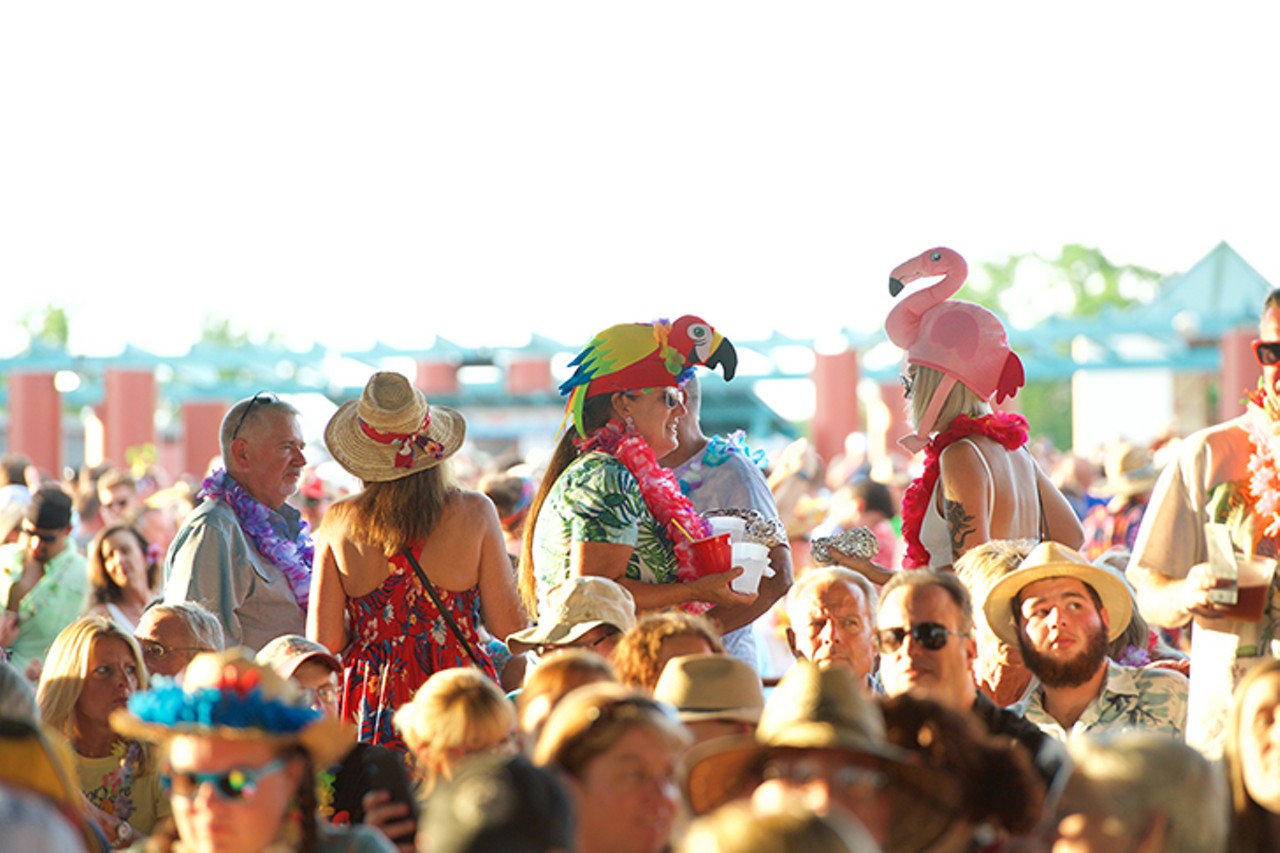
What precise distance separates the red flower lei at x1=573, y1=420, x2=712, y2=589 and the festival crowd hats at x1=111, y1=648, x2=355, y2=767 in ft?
6.73

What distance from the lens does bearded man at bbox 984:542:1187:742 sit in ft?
13.6

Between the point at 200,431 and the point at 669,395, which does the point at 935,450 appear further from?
the point at 200,431

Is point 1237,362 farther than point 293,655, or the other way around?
point 1237,362

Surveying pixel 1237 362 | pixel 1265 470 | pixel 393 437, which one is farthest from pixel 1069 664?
pixel 1237 362

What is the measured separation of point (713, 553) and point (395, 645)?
0.92 meters

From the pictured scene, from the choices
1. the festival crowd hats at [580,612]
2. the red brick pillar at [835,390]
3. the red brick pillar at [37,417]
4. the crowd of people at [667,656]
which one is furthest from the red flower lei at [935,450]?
the red brick pillar at [37,417]

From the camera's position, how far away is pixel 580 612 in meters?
4.44

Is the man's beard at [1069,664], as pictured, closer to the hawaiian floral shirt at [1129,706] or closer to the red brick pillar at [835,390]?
the hawaiian floral shirt at [1129,706]

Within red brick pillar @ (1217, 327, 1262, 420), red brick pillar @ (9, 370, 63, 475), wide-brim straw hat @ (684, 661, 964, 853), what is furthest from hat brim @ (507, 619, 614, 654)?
red brick pillar @ (9, 370, 63, 475)

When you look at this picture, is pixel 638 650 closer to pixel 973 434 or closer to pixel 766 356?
pixel 973 434

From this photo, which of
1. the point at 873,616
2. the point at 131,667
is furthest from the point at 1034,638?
the point at 131,667

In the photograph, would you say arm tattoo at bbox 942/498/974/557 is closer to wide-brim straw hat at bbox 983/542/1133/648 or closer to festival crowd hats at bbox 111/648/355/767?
wide-brim straw hat at bbox 983/542/1133/648

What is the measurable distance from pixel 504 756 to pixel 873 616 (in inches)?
78.5

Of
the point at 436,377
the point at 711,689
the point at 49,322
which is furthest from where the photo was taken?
the point at 49,322
